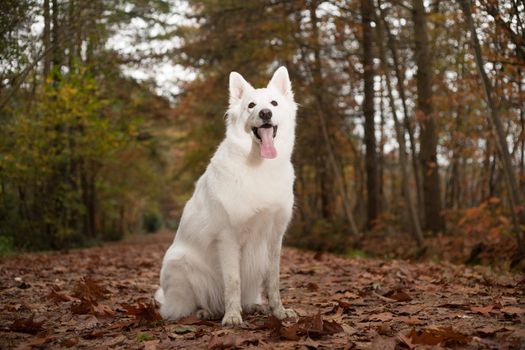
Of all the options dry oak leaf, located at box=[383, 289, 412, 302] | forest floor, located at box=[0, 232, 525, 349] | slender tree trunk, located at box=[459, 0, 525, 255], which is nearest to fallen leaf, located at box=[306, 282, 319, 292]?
forest floor, located at box=[0, 232, 525, 349]

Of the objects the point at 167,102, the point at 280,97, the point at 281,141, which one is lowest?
the point at 281,141

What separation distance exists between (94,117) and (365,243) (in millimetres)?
8588

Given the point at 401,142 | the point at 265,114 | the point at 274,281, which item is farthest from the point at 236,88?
the point at 401,142

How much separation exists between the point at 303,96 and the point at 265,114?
11493 millimetres

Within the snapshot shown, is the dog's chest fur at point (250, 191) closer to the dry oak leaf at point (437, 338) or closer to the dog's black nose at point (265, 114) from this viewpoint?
the dog's black nose at point (265, 114)

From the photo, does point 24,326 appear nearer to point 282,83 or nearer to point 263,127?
point 263,127

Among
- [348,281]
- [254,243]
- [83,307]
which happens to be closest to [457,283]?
[348,281]

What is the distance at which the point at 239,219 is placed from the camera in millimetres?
3811

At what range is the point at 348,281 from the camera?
5.98 metres

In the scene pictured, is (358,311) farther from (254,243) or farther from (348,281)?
(348,281)

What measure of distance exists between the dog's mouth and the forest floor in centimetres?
130

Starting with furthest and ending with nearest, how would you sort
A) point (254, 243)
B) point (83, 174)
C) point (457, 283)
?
point (83, 174), point (457, 283), point (254, 243)

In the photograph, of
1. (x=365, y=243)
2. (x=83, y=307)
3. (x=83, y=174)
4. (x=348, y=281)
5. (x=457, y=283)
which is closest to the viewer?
(x=83, y=307)

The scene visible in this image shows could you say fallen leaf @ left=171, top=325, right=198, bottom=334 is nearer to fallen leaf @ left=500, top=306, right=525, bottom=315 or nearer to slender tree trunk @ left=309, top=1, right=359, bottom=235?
fallen leaf @ left=500, top=306, right=525, bottom=315
